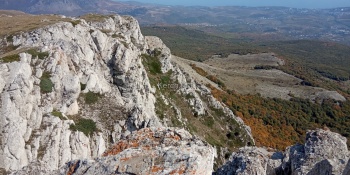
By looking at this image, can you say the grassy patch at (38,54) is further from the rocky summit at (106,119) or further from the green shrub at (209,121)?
the green shrub at (209,121)

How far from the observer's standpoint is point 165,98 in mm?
60875

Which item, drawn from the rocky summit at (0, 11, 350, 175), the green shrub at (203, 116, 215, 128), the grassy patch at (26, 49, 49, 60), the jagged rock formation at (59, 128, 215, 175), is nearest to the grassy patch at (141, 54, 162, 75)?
the rocky summit at (0, 11, 350, 175)

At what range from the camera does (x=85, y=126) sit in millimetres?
36625

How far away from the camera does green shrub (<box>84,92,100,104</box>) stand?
4088 cm

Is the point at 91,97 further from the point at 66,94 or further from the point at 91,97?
the point at 66,94

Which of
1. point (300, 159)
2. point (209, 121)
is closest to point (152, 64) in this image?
point (209, 121)

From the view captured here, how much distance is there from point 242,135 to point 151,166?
192 feet

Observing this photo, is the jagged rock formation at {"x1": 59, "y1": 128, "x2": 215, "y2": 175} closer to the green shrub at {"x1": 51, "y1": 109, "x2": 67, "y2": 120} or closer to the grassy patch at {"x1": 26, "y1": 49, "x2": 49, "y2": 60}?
the green shrub at {"x1": 51, "y1": 109, "x2": 67, "y2": 120}

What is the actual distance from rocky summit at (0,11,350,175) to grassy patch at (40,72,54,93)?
0.11 meters

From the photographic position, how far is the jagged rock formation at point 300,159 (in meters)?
14.7

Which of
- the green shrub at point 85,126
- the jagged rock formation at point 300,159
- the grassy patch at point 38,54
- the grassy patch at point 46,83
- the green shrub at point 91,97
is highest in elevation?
the grassy patch at point 38,54

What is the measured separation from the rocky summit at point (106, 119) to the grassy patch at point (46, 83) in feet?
0.35

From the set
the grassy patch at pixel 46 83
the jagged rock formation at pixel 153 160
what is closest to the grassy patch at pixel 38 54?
the grassy patch at pixel 46 83

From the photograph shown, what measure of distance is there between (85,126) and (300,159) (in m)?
26.5
